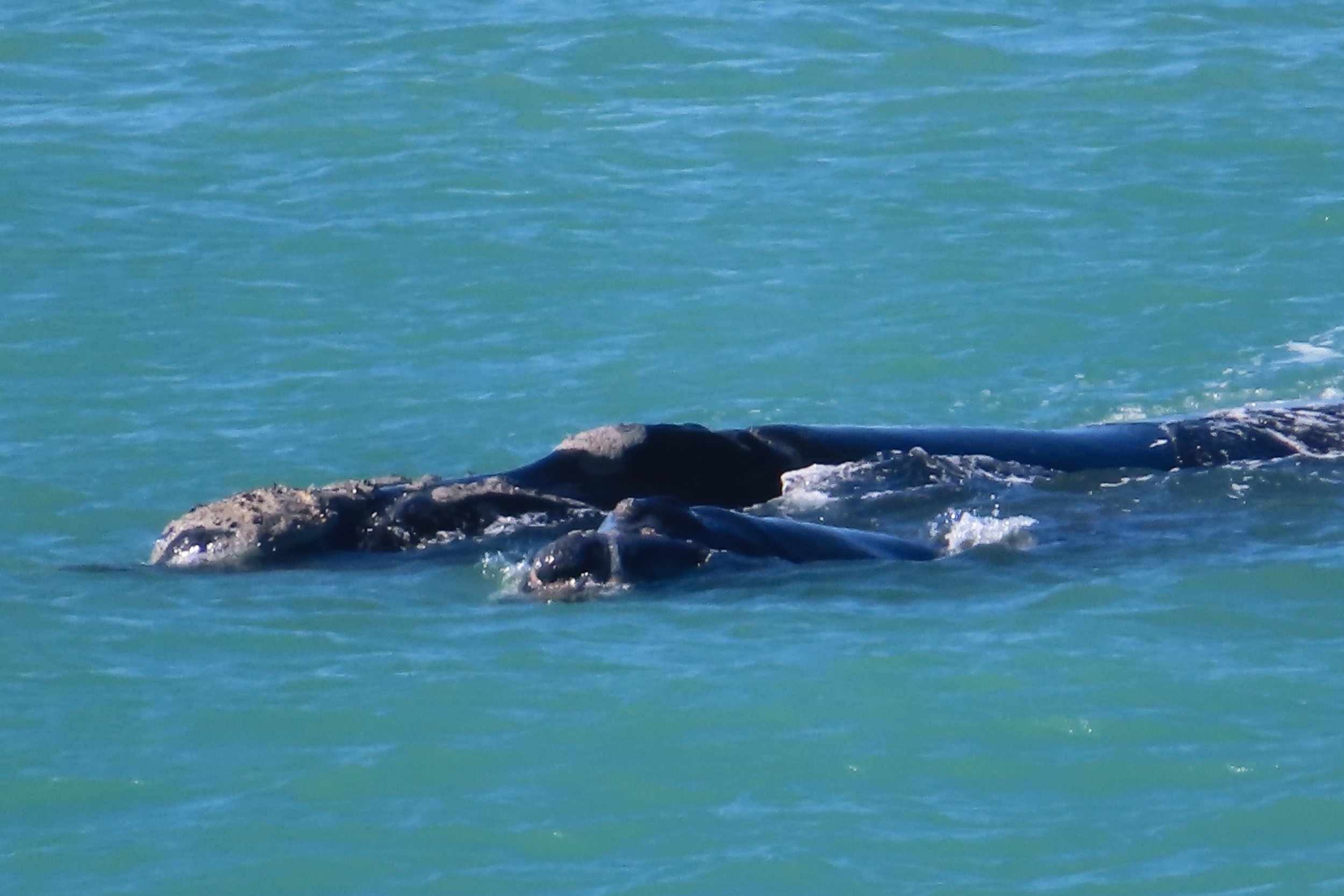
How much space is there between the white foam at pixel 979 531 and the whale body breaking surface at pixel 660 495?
124mm

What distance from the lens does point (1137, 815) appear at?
730 cm

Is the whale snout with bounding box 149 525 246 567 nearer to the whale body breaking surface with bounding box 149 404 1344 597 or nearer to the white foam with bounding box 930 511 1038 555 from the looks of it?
the whale body breaking surface with bounding box 149 404 1344 597

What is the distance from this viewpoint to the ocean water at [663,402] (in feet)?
24.3

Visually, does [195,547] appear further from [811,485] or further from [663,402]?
[663,402]

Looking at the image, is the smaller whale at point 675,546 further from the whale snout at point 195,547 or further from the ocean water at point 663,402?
the whale snout at point 195,547

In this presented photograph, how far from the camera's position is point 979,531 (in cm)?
1116

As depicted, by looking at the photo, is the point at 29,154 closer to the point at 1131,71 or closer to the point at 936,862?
the point at 1131,71

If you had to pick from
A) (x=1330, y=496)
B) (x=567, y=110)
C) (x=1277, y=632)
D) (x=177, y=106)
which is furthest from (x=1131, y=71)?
(x=1277, y=632)

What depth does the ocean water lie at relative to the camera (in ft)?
24.3

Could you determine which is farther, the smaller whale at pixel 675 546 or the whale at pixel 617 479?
the whale at pixel 617 479

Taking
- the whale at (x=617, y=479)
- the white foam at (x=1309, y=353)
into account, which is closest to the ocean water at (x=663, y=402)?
the white foam at (x=1309, y=353)

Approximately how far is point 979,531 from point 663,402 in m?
3.63

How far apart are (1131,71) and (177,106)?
9.47 metres

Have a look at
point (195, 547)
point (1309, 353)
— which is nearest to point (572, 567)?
point (195, 547)
